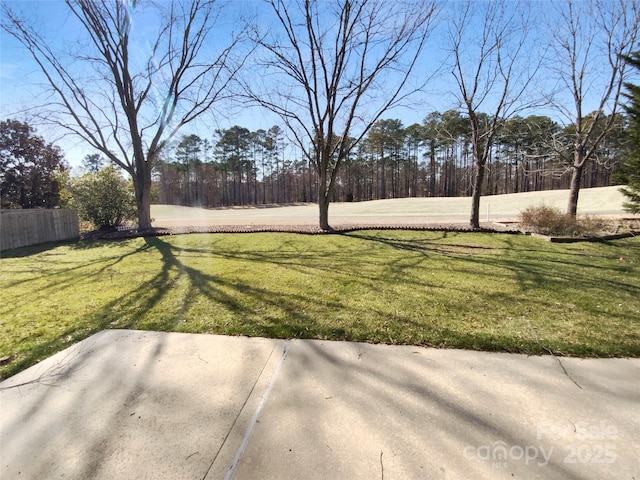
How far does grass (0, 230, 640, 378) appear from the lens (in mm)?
2887

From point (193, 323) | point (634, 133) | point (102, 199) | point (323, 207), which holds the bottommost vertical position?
point (193, 323)

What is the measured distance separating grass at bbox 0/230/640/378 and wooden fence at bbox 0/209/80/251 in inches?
131

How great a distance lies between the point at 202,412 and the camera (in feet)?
6.18

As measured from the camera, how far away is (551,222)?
28.0 feet

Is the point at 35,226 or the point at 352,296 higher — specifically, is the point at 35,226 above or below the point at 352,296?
above

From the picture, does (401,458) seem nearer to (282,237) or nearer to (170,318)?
(170,318)

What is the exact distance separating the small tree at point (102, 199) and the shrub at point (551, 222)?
49.9ft

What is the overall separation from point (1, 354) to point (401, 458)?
3.47 meters

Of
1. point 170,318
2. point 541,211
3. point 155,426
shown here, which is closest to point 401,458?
point 155,426

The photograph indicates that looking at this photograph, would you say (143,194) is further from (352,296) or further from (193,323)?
(352,296)

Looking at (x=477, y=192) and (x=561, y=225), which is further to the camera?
(x=477, y=192)

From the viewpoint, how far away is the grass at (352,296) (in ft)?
9.47

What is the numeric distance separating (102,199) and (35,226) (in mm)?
2444

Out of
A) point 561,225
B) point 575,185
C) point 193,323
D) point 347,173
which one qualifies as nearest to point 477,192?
point 561,225
